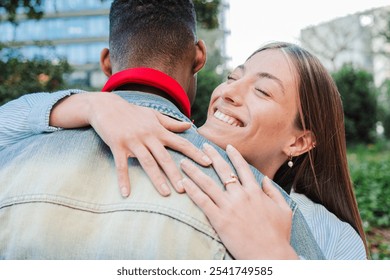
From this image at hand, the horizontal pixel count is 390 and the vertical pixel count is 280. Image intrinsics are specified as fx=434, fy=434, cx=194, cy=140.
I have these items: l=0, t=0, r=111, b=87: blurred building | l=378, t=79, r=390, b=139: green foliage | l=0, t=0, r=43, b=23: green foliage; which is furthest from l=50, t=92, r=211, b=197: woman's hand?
l=0, t=0, r=111, b=87: blurred building

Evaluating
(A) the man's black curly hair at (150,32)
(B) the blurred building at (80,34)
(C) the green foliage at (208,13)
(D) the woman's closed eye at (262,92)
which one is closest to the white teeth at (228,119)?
(D) the woman's closed eye at (262,92)

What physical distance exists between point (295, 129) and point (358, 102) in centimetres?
1379

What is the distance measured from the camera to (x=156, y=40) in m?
1.80

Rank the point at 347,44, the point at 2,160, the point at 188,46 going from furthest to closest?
1. the point at 347,44
2. the point at 188,46
3. the point at 2,160

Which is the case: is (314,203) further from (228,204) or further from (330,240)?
(228,204)

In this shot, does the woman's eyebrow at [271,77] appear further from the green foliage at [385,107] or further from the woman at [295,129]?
the green foliage at [385,107]

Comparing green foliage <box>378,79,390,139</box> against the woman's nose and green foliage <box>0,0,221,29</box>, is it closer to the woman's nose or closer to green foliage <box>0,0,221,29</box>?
green foliage <box>0,0,221,29</box>

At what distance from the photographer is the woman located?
6.48 feet

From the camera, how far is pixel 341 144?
2.35 m

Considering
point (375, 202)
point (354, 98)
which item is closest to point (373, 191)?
point (375, 202)

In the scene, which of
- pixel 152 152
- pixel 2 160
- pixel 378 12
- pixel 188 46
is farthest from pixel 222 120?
pixel 378 12

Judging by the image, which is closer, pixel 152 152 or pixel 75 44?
pixel 152 152

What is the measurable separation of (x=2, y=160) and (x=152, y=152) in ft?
1.81

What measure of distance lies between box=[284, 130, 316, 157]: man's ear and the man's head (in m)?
0.60
